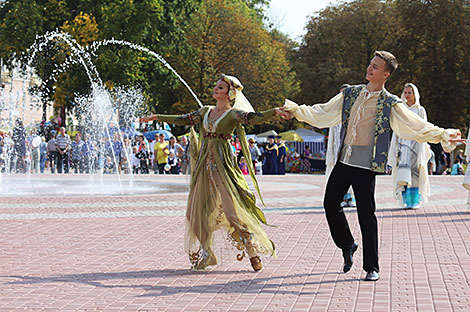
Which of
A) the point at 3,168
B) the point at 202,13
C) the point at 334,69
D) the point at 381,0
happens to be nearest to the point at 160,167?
the point at 3,168

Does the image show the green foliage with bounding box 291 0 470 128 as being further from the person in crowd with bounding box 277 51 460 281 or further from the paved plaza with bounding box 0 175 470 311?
the person in crowd with bounding box 277 51 460 281

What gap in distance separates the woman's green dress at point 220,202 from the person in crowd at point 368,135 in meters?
0.68

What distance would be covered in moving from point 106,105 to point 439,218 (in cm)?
3105

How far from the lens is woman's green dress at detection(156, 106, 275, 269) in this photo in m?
7.29

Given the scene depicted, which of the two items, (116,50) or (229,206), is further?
(116,50)

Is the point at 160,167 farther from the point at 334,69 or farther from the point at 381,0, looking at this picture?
the point at 381,0

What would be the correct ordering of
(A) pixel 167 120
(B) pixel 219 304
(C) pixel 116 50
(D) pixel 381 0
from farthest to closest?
1. (D) pixel 381 0
2. (C) pixel 116 50
3. (A) pixel 167 120
4. (B) pixel 219 304

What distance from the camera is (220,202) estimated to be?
737 cm

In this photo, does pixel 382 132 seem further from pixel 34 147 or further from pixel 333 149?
pixel 34 147

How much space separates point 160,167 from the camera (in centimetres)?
2586

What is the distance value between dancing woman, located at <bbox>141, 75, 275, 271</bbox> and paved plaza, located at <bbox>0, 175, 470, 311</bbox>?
19cm

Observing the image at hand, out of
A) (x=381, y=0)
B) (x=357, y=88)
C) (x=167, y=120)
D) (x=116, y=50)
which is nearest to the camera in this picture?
(x=357, y=88)

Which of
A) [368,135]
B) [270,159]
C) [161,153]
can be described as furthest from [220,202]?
[270,159]

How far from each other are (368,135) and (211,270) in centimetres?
193
